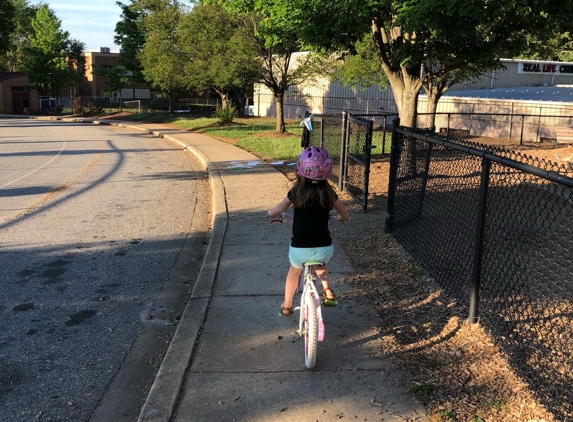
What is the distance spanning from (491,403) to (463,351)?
2.42ft

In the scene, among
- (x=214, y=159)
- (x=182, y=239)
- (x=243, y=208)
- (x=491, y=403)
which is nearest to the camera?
(x=491, y=403)

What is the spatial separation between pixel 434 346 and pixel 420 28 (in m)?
7.63

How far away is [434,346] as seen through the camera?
423cm

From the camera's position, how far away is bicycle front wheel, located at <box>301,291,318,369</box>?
379cm

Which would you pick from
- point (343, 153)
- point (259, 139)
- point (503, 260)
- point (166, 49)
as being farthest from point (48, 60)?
point (503, 260)

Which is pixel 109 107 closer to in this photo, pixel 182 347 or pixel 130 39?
pixel 130 39

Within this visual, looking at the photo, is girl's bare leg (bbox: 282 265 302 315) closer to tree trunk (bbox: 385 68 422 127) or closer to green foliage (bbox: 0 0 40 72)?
→ tree trunk (bbox: 385 68 422 127)

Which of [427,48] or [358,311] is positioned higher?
[427,48]

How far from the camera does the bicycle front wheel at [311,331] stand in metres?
3.79

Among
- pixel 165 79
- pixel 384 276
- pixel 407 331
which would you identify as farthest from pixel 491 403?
pixel 165 79

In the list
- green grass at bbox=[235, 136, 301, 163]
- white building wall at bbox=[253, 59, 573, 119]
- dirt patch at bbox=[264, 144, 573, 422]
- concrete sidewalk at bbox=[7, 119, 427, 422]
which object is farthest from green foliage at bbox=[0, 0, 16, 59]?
dirt patch at bbox=[264, 144, 573, 422]

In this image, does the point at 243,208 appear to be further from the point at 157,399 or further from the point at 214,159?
the point at 214,159

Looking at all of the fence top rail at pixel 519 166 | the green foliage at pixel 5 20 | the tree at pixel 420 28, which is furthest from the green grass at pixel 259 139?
the green foliage at pixel 5 20

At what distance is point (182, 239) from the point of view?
313 inches
